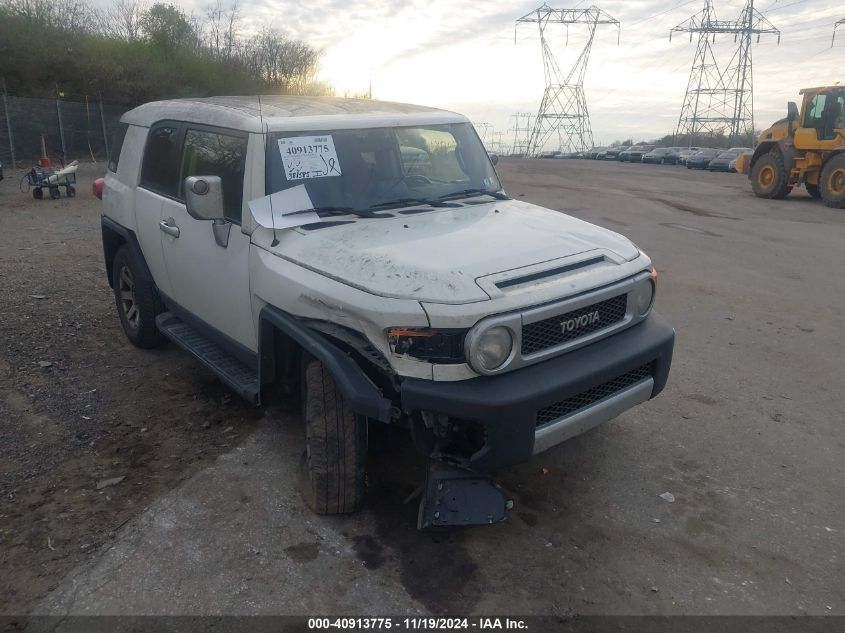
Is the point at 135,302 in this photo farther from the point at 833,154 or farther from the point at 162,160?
the point at 833,154

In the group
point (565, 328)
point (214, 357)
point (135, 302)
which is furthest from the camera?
point (135, 302)

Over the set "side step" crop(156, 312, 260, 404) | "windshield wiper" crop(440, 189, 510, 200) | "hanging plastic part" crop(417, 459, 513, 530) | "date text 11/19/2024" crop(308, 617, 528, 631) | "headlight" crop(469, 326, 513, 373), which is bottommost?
"date text 11/19/2024" crop(308, 617, 528, 631)

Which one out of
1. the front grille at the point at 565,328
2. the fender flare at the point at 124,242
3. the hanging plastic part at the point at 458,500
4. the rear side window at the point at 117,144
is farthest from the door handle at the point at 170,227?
the front grille at the point at 565,328

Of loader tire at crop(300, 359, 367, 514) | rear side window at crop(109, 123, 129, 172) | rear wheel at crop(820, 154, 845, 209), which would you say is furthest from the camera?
rear wheel at crop(820, 154, 845, 209)

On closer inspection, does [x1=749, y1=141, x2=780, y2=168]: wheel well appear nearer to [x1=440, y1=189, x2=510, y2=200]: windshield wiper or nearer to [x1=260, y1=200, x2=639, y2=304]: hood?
[x1=440, y1=189, x2=510, y2=200]: windshield wiper

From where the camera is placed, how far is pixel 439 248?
126 inches

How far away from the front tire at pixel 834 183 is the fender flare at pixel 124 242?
16321mm

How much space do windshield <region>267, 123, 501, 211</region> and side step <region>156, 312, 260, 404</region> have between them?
3.48 ft

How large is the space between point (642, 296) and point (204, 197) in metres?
2.35

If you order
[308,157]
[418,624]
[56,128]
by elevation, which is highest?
[56,128]

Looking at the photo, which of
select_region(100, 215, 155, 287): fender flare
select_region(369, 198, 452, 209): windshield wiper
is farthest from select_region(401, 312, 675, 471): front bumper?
select_region(100, 215, 155, 287): fender flare

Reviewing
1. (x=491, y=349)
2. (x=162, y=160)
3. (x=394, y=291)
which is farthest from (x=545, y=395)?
(x=162, y=160)

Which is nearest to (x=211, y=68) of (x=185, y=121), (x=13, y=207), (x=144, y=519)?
(x=13, y=207)

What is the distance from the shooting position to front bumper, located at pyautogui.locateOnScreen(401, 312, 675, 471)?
2738 mm
